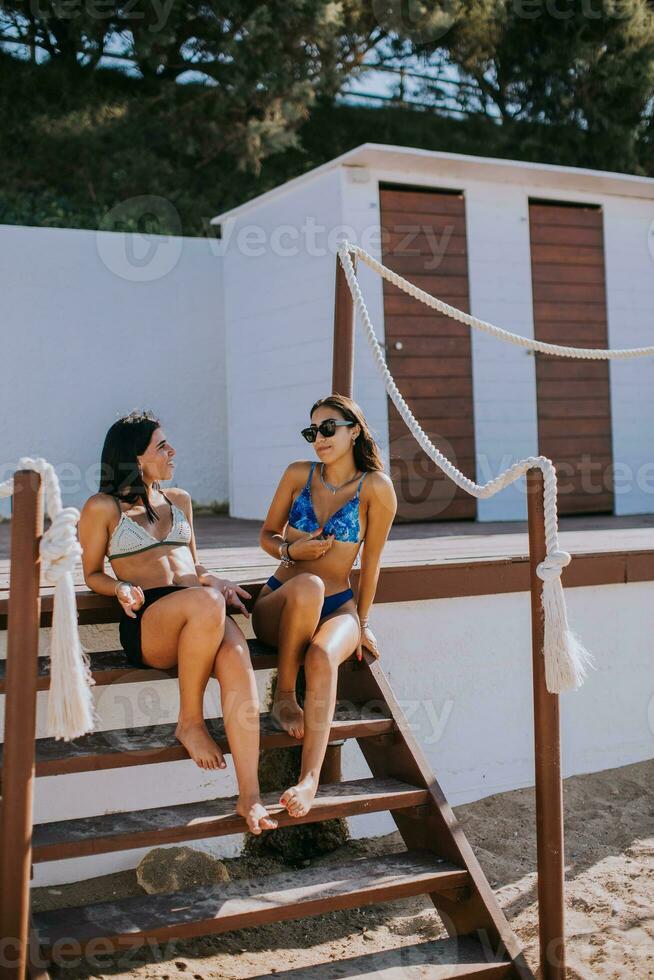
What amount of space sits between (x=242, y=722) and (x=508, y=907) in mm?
1225

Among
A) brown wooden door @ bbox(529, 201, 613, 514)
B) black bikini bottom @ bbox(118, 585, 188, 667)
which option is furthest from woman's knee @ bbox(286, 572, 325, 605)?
brown wooden door @ bbox(529, 201, 613, 514)

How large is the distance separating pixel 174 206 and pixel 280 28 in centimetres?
225

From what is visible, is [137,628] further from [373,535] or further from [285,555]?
[373,535]

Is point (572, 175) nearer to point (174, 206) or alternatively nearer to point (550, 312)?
point (550, 312)

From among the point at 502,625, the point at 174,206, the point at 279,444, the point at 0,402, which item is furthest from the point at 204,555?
the point at 174,206

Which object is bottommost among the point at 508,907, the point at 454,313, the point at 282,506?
the point at 508,907

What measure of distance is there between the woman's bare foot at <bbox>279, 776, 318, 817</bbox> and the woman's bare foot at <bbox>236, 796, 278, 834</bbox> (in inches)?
2.3

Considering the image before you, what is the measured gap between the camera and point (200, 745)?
262cm

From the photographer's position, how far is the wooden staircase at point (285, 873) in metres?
2.38

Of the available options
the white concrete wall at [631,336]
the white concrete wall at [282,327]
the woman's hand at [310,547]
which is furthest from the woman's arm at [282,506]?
the white concrete wall at [631,336]

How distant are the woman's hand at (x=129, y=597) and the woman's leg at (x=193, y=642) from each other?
4 centimetres

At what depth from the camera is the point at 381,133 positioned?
13016 millimetres

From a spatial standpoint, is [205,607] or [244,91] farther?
[244,91]

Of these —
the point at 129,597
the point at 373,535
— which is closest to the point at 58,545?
the point at 129,597
